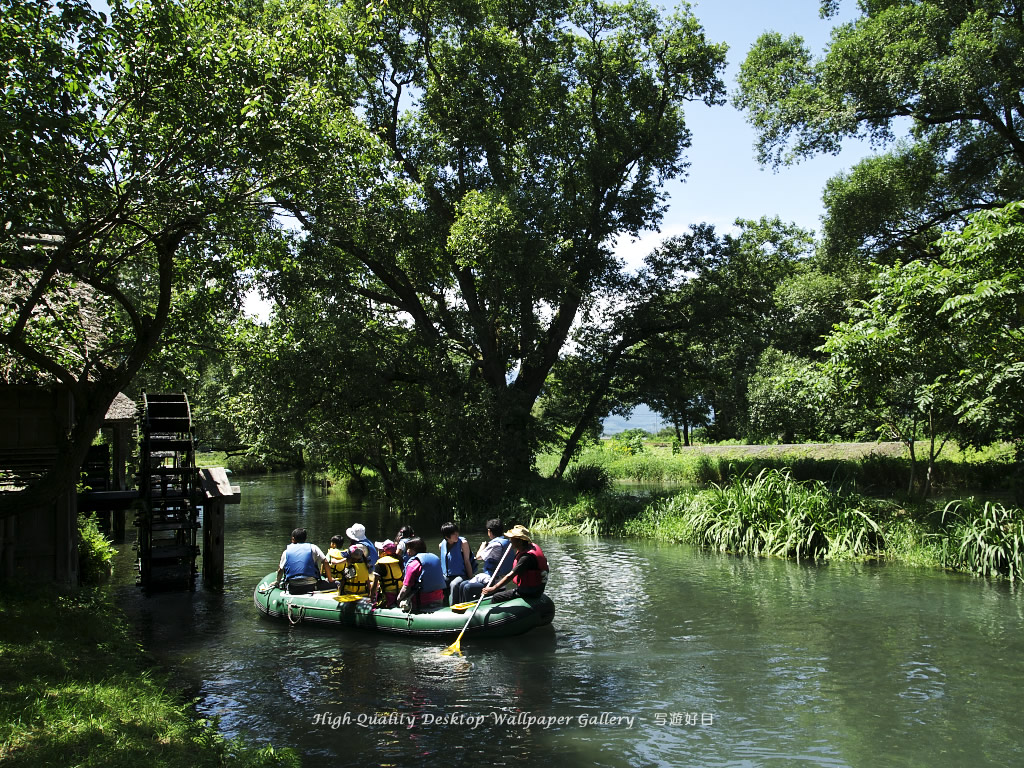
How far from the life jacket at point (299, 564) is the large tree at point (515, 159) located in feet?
36.5

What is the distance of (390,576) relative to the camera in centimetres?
1232

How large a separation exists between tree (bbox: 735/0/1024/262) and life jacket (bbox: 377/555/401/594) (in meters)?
16.7

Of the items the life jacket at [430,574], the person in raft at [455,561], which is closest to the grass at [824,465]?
the person in raft at [455,561]

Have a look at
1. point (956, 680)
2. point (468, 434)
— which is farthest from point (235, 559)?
point (956, 680)

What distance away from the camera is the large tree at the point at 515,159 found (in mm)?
23938

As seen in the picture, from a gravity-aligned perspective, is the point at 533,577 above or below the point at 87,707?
above

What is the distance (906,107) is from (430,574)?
1839 cm

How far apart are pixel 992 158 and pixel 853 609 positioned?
16.0 metres

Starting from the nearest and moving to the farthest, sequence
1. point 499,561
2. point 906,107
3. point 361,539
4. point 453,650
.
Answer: point 453,650
point 499,561
point 361,539
point 906,107

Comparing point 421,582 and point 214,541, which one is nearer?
point 421,582

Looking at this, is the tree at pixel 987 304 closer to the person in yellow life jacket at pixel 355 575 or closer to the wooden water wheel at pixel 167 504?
the person in yellow life jacket at pixel 355 575

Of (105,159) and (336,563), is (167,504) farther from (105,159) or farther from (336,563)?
(105,159)

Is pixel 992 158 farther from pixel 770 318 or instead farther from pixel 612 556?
pixel 612 556

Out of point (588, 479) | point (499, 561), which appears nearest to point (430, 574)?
point (499, 561)
